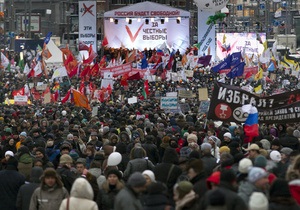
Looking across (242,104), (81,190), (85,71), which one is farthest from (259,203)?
(85,71)

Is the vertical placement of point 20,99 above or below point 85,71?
above

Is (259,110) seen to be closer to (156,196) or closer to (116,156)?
(116,156)

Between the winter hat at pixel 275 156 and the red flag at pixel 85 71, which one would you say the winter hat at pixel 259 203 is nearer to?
the winter hat at pixel 275 156

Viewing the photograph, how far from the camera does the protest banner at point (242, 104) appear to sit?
1723cm

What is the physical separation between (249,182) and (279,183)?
692mm

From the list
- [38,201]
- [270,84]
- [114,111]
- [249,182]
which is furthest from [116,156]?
[270,84]

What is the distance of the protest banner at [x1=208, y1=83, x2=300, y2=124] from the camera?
17234mm

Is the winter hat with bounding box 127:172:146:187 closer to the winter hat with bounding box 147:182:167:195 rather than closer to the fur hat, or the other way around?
the winter hat with bounding box 147:182:167:195

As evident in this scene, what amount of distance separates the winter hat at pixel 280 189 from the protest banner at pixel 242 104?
7.18 m

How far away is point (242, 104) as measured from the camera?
1728 cm

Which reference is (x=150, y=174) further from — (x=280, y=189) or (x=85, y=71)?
(x=85, y=71)

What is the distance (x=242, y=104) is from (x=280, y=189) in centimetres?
743

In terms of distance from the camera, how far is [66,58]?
157 ft

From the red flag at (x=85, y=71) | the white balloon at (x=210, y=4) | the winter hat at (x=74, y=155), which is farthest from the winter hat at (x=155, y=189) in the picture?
the red flag at (x=85, y=71)
